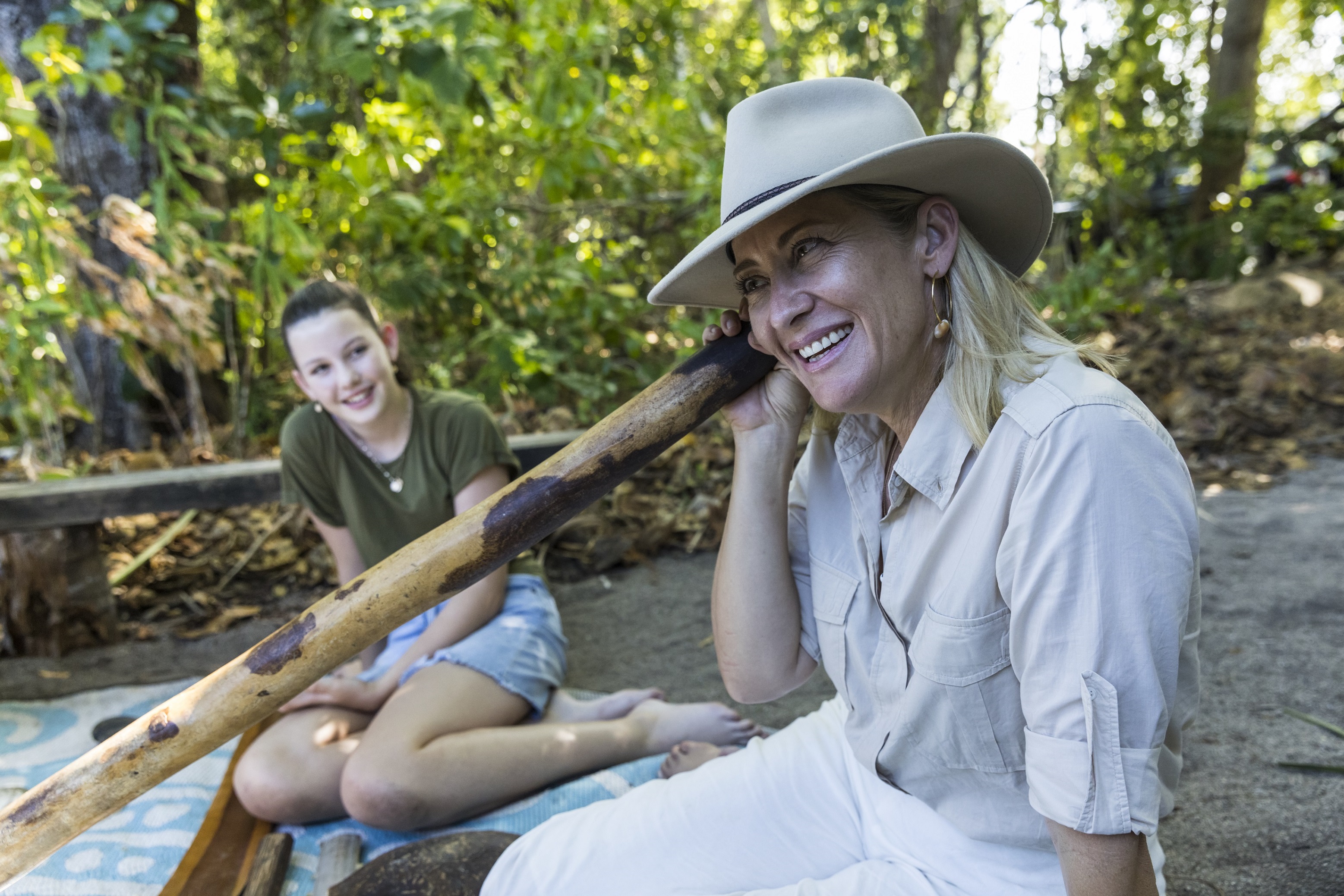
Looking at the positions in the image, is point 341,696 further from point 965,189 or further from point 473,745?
point 965,189

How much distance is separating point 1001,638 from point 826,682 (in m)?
1.78

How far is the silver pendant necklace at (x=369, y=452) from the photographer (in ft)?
8.61

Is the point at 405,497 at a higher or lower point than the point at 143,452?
higher

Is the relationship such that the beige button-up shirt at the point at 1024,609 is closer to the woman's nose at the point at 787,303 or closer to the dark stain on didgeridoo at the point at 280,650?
the woman's nose at the point at 787,303

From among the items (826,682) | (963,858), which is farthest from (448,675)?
(963,858)

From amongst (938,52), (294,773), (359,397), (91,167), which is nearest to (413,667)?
(294,773)

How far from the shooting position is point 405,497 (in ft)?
8.52

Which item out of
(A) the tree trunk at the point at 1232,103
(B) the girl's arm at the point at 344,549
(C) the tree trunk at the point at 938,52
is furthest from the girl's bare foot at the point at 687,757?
(A) the tree trunk at the point at 1232,103

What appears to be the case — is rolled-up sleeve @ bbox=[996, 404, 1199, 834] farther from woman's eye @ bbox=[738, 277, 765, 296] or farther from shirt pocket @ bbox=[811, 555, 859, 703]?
woman's eye @ bbox=[738, 277, 765, 296]

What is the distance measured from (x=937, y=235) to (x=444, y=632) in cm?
173

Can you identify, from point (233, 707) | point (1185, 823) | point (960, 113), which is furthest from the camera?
point (960, 113)

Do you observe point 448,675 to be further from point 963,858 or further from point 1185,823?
point 1185,823

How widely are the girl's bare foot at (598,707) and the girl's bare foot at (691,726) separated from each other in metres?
0.08

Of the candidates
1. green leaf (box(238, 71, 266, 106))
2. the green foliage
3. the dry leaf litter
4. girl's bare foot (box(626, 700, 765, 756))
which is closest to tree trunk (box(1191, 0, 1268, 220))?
the green foliage
